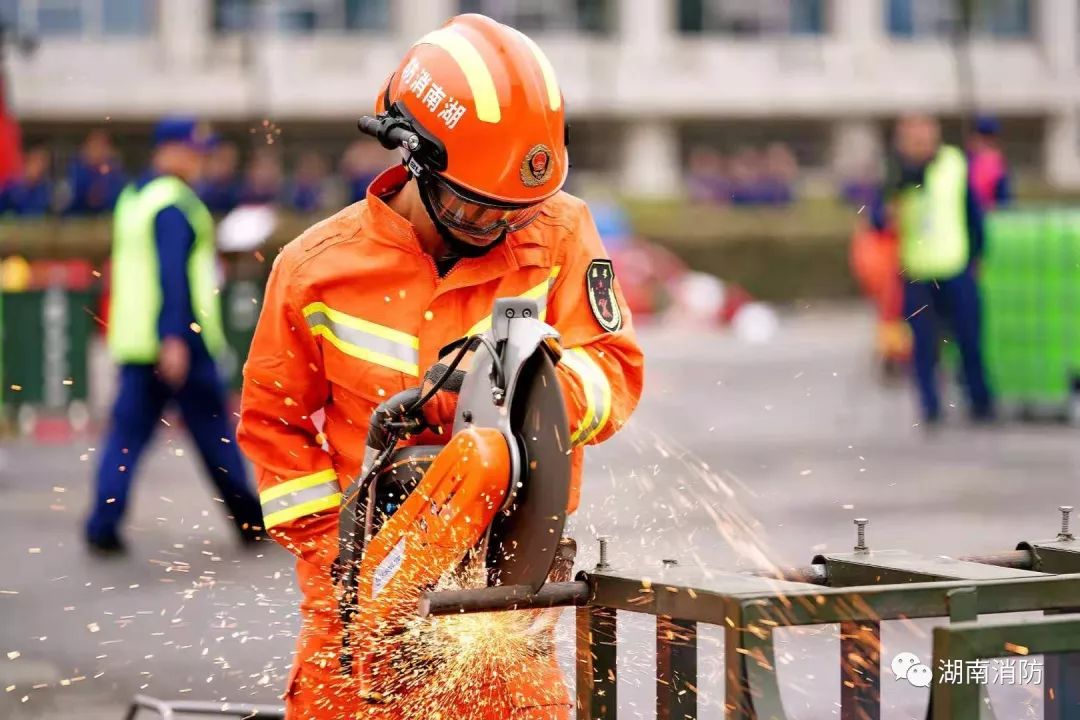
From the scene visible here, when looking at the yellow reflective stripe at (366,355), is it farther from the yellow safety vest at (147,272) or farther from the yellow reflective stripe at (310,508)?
the yellow safety vest at (147,272)

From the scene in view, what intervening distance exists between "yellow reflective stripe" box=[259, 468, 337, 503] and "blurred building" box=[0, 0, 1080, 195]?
133 ft

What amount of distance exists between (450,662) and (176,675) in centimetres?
371

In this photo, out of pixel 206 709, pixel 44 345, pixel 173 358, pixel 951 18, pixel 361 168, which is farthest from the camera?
pixel 951 18

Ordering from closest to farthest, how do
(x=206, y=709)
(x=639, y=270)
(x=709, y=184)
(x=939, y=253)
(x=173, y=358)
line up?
1. (x=206, y=709)
2. (x=173, y=358)
3. (x=939, y=253)
4. (x=639, y=270)
5. (x=709, y=184)

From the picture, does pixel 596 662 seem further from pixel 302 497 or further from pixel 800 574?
pixel 302 497

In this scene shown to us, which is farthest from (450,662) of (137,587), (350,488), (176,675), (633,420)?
(633,420)

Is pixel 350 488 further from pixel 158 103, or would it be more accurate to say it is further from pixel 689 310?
pixel 158 103

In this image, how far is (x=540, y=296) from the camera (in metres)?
3.62

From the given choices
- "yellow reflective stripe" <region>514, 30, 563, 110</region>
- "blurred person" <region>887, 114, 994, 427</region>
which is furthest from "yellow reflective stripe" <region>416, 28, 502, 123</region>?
"blurred person" <region>887, 114, 994, 427</region>

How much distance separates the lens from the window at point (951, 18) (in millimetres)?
48469

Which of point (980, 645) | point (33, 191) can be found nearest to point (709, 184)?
point (33, 191)

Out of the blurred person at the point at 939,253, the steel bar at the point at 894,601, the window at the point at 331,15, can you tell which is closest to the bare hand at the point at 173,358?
the steel bar at the point at 894,601

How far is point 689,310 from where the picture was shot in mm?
25984

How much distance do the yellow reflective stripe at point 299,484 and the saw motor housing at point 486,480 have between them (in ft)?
1.16
